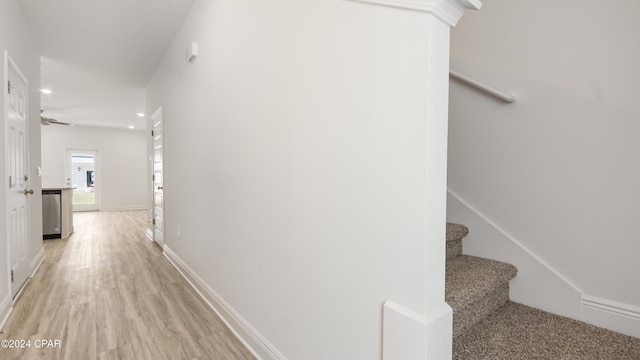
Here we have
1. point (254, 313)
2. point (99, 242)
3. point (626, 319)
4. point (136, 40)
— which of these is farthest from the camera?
point (99, 242)

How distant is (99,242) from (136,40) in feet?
10.7

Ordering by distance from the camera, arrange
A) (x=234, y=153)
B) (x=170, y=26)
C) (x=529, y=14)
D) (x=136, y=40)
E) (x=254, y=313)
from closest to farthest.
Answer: (x=529, y=14) < (x=254, y=313) < (x=234, y=153) < (x=170, y=26) < (x=136, y=40)

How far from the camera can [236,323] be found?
205 cm

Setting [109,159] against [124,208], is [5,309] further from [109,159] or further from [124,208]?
[109,159]

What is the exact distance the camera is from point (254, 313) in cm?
188

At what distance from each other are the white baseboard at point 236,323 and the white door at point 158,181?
1609 millimetres

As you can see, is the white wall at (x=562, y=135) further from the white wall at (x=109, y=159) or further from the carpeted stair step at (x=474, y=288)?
the white wall at (x=109, y=159)

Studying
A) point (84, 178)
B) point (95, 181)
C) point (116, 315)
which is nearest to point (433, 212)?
point (116, 315)

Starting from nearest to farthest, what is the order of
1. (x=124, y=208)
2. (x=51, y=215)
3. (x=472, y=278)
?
(x=472, y=278), (x=51, y=215), (x=124, y=208)

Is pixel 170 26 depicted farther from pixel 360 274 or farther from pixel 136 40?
pixel 360 274

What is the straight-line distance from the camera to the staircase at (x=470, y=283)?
1345 mm

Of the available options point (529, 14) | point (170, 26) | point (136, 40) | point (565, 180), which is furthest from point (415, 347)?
point (136, 40)

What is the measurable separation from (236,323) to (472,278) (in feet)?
4.86

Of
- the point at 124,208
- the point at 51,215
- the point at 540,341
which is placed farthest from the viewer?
the point at 124,208
